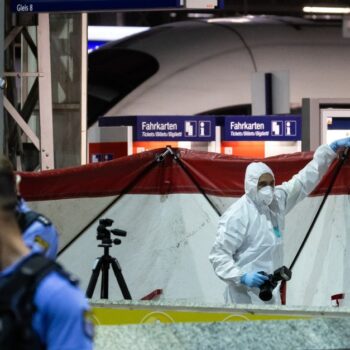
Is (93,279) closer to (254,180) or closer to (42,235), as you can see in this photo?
(254,180)

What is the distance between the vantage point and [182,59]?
23484 millimetres

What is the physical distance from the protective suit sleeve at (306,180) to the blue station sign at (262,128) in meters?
8.19

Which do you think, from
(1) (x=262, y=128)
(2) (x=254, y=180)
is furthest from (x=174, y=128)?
(2) (x=254, y=180)

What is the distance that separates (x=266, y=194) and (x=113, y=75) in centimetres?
1592

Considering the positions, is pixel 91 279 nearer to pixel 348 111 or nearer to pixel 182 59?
pixel 348 111

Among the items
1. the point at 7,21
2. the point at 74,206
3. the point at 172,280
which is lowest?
the point at 172,280

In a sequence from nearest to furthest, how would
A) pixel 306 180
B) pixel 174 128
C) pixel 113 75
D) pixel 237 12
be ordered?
pixel 306 180
pixel 174 128
pixel 113 75
pixel 237 12

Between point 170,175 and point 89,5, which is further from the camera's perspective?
point 89,5

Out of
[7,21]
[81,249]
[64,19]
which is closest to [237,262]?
[81,249]

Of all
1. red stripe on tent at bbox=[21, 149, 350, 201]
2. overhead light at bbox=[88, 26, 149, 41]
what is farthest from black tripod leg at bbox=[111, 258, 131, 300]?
overhead light at bbox=[88, 26, 149, 41]

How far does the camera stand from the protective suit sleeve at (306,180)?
27.2ft

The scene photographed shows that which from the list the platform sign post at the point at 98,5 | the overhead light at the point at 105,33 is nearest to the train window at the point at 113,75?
the platform sign post at the point at 98,5

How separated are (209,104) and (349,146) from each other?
603 inches

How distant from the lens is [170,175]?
31.1ft
